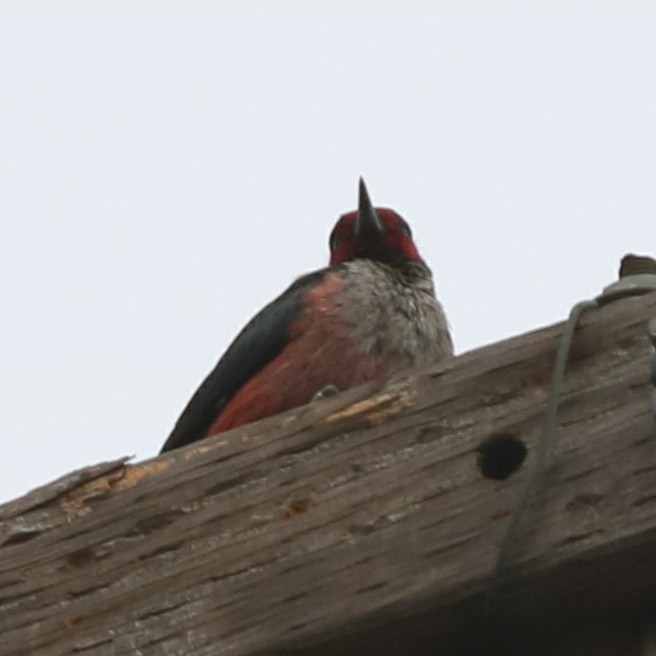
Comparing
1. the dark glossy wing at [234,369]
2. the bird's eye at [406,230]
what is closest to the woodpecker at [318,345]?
the dark glossy wing at [234,369]

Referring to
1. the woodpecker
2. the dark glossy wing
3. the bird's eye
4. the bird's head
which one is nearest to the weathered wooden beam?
the woodpecker

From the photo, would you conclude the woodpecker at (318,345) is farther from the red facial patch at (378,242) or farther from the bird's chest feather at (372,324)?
the red facial patch at (378,242)

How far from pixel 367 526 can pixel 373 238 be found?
349 cm

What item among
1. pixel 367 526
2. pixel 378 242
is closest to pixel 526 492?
pixel 367 526

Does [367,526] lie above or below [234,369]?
below

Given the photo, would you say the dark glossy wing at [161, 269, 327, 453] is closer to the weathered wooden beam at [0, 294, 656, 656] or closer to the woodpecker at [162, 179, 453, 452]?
the woodpecker at [162, 179, 453, 452]

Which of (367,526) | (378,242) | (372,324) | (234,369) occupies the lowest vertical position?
(367,526)

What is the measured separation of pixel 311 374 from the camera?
12.7 feet

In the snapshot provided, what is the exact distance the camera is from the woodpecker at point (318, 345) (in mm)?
3832

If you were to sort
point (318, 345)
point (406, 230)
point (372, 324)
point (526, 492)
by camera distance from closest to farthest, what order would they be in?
1. point (526, 492)
2. point (318, 345)
3. point (372, 324)
4. point (406, 230)

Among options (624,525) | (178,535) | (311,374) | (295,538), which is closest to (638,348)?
(624,525)

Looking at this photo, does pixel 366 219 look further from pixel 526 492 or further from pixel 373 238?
pixel 526 492

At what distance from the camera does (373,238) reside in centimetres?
537

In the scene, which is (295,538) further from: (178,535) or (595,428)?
(595,428)
